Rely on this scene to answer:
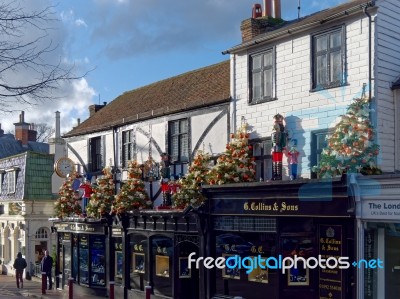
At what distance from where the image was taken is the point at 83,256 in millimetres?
24406

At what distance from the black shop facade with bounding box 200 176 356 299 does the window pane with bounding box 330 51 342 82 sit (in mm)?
2747

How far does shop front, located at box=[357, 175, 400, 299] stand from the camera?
12.9 meters

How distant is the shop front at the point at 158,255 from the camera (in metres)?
18.7

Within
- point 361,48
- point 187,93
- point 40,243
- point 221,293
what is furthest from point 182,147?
point 40,243

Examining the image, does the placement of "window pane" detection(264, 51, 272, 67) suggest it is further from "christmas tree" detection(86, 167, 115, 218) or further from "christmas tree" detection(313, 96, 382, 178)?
"christmas tree" detection(86, 167, 115, 218)

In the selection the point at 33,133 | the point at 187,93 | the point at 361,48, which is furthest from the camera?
the point at 33,133

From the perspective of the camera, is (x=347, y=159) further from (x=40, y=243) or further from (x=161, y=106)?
(x=40, y=243)

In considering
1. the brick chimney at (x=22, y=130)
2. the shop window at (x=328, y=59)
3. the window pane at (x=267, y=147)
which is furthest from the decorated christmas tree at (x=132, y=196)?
the brick chimney at (x=22, y=130)

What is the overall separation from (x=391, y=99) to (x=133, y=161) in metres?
9.68

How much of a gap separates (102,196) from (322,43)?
10.3 metres

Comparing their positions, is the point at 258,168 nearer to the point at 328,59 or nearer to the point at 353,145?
the point at 328,59


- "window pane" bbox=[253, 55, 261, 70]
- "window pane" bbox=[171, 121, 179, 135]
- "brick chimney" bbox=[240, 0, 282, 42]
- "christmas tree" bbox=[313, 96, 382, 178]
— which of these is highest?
"brick chimney" bbox=[240, 0, 282, 42]

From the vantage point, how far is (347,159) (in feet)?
45.6

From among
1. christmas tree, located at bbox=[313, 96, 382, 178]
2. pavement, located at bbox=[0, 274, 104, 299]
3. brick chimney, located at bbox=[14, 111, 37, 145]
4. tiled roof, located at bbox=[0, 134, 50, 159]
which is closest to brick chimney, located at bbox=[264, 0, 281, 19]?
christmas tree, located at bbox=[313, 96, 382, 178]
